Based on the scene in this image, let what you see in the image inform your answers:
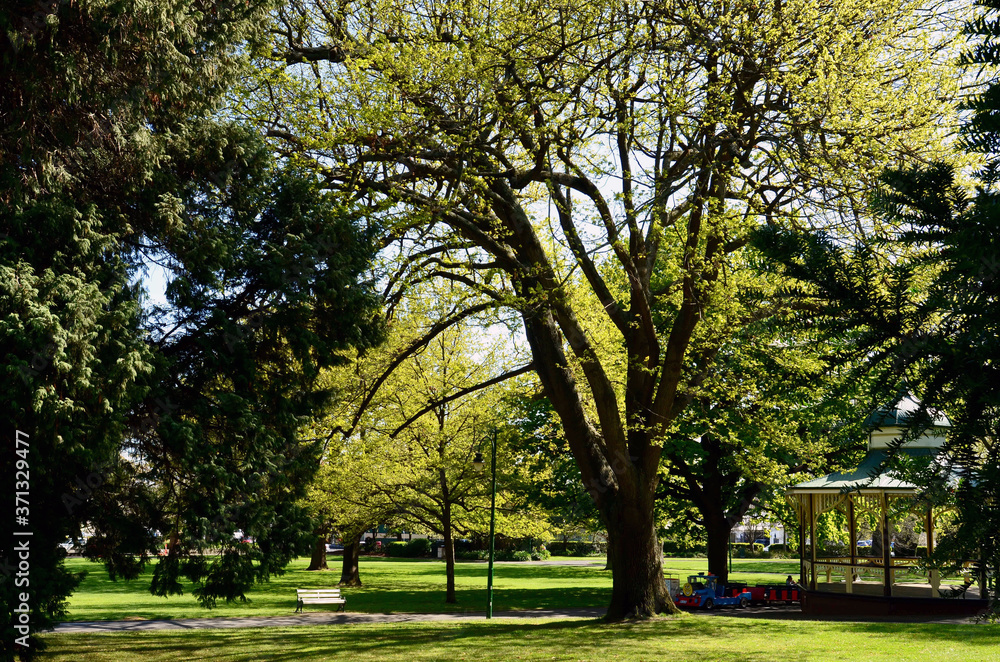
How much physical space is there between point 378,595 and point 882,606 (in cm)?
1597

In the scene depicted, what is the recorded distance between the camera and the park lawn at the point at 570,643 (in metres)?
12.6

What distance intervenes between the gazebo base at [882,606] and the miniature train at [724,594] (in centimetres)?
274

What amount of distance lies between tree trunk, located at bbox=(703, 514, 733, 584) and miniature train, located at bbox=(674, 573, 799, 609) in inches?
52.6

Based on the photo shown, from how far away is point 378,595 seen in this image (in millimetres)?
28000

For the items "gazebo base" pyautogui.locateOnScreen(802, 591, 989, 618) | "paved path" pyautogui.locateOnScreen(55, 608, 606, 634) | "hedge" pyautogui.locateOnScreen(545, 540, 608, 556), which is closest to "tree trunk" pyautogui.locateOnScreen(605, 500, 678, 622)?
"paved path" pyautogui.locateOnScreen(55, 608, 606, 634)

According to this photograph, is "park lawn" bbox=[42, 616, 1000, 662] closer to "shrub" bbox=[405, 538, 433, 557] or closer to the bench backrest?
the bench backrest

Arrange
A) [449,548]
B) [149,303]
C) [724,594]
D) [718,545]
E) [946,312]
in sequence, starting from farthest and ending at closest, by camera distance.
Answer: [718,545]
[449,548]
[724,594]
[149,303]
[946,312]

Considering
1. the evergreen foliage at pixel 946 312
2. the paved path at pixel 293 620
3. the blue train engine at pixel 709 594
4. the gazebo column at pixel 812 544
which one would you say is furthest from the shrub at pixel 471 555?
the evergreen foliage at pixel 946 312

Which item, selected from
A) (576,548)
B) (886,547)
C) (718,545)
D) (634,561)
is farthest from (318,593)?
(576,548)

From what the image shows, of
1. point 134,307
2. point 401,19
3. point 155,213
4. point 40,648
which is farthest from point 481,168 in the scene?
point 40,648

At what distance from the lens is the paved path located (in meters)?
17.4

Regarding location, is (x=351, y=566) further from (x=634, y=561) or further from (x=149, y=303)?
(x=149, y=303)

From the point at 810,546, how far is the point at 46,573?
18.7 meters

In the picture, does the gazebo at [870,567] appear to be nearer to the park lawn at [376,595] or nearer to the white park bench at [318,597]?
the park lawn at [376,595]
